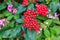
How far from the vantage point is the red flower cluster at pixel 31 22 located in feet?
7.48

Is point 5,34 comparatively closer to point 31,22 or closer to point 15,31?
point 15,31

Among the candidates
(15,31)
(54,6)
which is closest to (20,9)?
(15,31)

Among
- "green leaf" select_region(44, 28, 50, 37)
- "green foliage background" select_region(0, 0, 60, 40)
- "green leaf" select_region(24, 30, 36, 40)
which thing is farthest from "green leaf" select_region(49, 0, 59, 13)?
"green leaf" select_region(24, 30, 36, 40)

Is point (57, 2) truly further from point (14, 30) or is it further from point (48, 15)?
point (14, 30)

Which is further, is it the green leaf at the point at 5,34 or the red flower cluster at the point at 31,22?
the green leaf at the point at 5,34

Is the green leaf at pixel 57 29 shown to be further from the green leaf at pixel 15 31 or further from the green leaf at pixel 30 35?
the green leaf at pixel 15 31

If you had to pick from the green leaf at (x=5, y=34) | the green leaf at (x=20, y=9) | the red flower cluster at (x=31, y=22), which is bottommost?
the green leaf at (x=5, y=34)

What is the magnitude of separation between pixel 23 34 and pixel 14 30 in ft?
0.34

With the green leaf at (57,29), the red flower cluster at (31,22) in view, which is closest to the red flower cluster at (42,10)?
the red flower cluster at (31,22)

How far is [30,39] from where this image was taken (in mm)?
2332

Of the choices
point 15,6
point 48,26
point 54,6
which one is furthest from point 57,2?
point 15,6

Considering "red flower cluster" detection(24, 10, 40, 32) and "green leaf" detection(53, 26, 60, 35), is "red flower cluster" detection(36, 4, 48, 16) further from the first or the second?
"green leaf" detection(53, 26, 60, 35)

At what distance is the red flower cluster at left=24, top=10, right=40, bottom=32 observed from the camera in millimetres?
2281

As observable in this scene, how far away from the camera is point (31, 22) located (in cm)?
229
